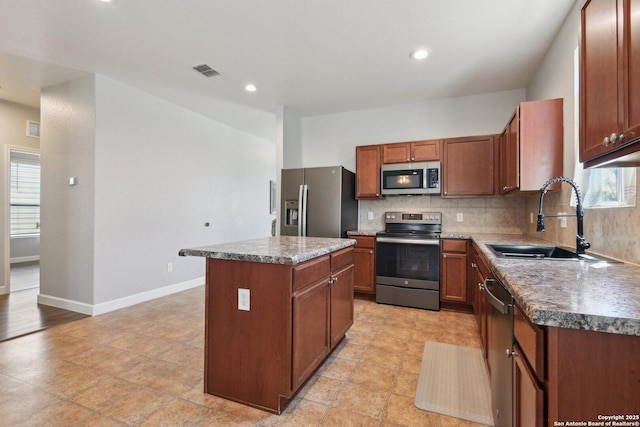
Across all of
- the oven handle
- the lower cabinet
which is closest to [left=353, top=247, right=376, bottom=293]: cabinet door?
the oven handle

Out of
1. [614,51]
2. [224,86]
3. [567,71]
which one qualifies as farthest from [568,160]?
[224,86]

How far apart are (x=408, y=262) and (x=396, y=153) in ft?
4.77

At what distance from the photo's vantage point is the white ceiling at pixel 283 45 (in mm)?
2326

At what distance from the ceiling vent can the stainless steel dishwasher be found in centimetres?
332

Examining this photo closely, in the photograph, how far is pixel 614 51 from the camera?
3.87 ft

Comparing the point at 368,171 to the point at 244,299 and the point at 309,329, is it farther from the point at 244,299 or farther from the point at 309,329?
the point at 244,299

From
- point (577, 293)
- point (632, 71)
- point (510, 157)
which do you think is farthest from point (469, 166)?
point (577, 293)

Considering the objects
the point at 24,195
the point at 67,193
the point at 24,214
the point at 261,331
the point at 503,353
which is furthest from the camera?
the point at 24,214

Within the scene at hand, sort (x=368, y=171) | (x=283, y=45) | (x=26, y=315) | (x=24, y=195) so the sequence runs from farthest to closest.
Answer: (x=24, y=195), (x=368, y=171), (x=26, y=315), (x=283, y=45)

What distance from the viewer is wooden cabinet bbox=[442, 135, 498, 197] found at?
12.0ft

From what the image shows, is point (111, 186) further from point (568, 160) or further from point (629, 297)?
point (568, 160)

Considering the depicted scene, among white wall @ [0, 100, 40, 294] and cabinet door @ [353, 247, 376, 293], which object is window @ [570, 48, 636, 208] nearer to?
cabinet door @ [353, 247, 376, 293]

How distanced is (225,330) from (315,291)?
613 millimetres

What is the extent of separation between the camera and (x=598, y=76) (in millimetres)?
1296
